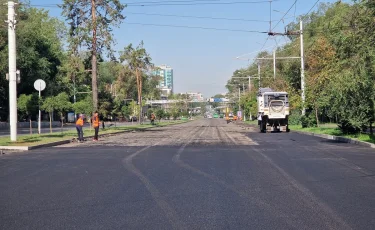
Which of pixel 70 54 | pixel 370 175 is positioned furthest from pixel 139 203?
pixel 70 54

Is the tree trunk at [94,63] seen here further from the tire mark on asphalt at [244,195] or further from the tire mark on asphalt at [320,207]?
the tire mark on asphalt at [320,207]

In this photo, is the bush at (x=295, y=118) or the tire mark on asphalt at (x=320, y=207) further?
the bush at (x=295, y=118)

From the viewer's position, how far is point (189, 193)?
30.5 feet

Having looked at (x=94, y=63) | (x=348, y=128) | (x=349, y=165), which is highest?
(x=94, y=63)

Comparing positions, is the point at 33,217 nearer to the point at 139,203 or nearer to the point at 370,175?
the point at 139,203

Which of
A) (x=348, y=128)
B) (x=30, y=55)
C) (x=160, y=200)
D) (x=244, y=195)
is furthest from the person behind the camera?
(x=30, y=55)

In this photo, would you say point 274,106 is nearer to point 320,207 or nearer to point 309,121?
point 309,121

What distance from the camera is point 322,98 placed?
31.0 metres

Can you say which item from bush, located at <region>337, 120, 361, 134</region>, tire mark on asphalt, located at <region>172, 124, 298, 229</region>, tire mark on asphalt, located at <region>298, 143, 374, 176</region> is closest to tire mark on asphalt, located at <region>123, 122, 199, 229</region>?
tire mark on asphalt, located at <region>172, 124, 298, 229</region>

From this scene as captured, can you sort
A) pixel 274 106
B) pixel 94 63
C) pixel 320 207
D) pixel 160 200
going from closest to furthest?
pixel 320 207 → pixel 160 200 → pixel 274 106 → pixel 94 63

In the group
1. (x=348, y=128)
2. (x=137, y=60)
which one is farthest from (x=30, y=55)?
(x=348, y=128)

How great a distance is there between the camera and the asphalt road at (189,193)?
22.9 ft

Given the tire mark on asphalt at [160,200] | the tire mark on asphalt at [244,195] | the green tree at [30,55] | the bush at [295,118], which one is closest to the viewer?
the tire mark on asphalt at [160,200]

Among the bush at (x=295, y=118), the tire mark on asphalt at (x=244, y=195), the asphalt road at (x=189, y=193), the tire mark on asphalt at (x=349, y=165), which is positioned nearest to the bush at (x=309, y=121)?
the bush at (x=295, y=118)
